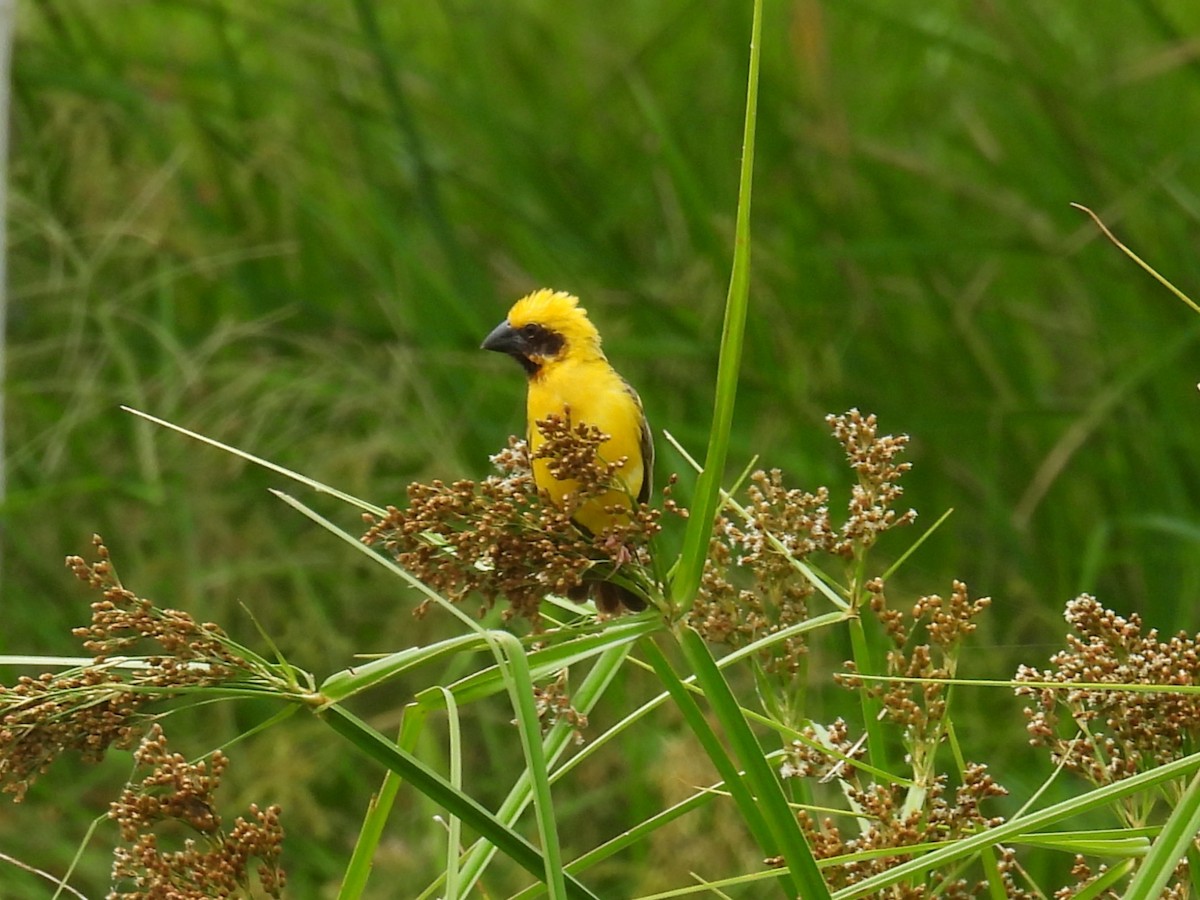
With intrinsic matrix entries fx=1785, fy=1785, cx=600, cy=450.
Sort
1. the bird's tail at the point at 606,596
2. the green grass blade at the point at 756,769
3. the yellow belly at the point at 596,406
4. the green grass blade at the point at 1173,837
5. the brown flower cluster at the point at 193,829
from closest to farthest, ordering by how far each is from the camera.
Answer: the green grass blade at the point at 1173,837 < the green grass blade at the point at 756,769 < the brown flower cluster at the point at 193,829 < the bird's tail at the point at 606,596 < the yellow belly at the point at 596,406

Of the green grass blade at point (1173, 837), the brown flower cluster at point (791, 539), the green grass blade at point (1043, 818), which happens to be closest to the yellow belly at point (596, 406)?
the brown flower cluster at point (791, 539)

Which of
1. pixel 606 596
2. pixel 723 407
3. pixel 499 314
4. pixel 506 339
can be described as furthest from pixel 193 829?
pixel 499 314

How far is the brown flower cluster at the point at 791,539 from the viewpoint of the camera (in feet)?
4.82

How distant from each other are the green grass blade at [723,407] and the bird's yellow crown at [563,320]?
1450mm

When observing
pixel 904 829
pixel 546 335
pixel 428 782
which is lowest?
pixel 904 829

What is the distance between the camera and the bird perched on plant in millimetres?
2586

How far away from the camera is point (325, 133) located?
5121 millimetres

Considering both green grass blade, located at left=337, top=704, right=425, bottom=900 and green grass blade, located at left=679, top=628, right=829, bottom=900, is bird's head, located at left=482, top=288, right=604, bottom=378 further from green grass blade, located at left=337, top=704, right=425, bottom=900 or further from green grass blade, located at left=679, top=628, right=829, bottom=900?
green grass blade, located at left=679, top=628, right=829, bottom=900

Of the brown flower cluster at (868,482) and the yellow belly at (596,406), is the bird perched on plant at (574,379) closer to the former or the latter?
the yellow belly at (596,406)

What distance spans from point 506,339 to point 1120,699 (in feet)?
5.11

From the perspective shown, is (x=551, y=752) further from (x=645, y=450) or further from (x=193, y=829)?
(x=645, y=450)

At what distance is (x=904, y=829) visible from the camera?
1301 millimetres

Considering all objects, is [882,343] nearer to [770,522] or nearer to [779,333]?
[779,333]

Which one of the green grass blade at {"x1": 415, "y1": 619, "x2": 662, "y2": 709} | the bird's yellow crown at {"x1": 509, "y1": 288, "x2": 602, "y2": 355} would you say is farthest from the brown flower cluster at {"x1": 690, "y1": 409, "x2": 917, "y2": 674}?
the bird's yellow crown at {"x1": 509, "y1": 288, "x2": 602, "y2": 355}
